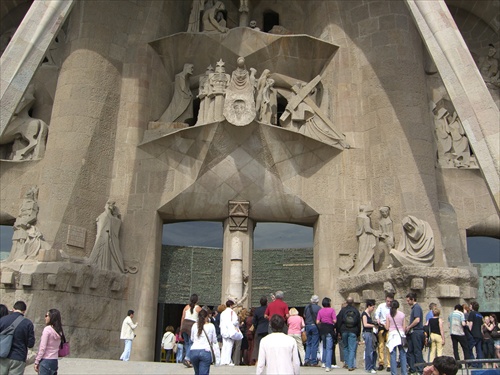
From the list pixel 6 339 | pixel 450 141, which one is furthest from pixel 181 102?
pixel 6 339

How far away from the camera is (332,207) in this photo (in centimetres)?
1362

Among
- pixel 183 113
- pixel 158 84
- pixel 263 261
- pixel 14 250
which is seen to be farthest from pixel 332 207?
pixel 14 250

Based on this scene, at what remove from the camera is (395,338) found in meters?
8.00

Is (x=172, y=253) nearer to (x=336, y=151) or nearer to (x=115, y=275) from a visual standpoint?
(x=115, y=275)

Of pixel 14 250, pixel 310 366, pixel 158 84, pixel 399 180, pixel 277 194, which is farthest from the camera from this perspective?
pixel 158 84

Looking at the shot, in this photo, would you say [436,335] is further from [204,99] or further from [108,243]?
[204,99]

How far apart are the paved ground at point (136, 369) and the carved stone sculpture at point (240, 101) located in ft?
18.9

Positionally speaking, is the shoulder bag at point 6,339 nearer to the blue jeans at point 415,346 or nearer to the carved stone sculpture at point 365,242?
the blue jeans at point 415,346

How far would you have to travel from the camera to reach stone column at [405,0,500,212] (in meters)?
9.69

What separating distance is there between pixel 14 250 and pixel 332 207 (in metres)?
6.43

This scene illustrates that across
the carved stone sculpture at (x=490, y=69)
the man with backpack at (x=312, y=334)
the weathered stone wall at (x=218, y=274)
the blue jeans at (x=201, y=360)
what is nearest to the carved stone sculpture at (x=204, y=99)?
the weathered stone wall at (x=218, y=274)

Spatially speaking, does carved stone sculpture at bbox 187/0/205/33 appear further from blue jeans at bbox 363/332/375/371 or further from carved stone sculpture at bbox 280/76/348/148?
blue jeans at bbox 363/332/375/371

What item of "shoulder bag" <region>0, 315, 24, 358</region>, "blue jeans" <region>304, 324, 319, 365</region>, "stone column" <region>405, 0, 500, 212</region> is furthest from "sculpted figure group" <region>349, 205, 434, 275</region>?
"shoulder bag" <region>0, 315, 24, 358</region>

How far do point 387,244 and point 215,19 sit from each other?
6830 mm
